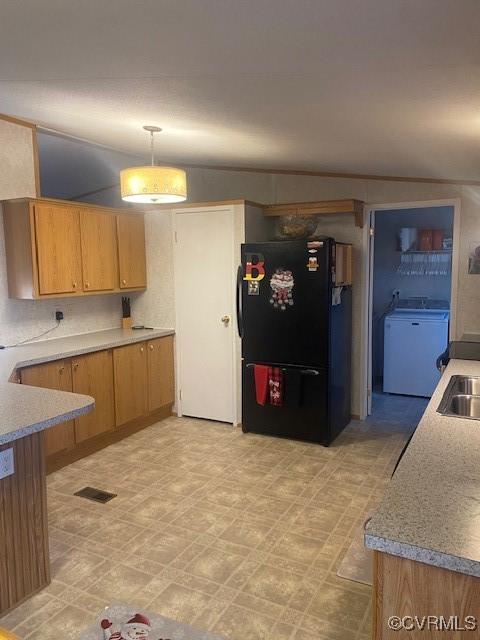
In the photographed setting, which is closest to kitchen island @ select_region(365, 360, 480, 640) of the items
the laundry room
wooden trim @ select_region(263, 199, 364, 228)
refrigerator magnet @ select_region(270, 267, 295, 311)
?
refrigerator magnet @ select_region(270, 267, 295, 311)

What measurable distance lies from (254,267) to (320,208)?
0.84 m

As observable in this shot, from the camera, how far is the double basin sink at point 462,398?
7.35ft

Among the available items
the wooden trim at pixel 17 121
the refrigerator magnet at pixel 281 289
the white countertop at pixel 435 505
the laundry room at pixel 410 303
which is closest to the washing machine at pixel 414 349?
the laundry room at pixel 410 303

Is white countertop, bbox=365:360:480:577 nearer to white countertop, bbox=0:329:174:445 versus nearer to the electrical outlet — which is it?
white countertop, bbox=0:329:174:445

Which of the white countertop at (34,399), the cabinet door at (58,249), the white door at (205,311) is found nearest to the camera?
the white countertop at (34,399)

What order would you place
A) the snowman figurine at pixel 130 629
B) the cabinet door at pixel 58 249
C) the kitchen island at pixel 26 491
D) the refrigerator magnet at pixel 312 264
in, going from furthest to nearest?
the refrigerator magnet at pixel 312 264, the cabinet door at pixel 58 249, the kitchen island at pixel 26 491, the snowman figurine at pixel 130 629

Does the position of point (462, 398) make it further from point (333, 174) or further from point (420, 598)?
point (333, 174)

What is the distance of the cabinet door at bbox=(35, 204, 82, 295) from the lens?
12.0ft

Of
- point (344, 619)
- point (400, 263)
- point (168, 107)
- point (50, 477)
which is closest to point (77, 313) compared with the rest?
point (50, 477)

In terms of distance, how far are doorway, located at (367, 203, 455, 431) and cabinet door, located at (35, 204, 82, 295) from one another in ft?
9.86

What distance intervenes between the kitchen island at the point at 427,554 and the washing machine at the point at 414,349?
4110 mm

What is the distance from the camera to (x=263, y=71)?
1855mm

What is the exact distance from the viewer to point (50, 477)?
137 inches

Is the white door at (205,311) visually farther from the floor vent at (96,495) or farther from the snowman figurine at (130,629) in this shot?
the snowman figurine at (130,629)
